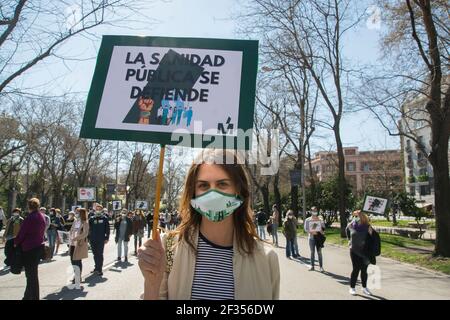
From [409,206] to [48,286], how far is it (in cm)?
3049

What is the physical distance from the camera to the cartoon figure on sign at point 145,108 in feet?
9.63

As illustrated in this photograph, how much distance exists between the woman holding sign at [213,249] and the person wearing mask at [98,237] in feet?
31.5

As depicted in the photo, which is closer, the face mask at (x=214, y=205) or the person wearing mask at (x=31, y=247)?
the face mask at (x=214, y=205)

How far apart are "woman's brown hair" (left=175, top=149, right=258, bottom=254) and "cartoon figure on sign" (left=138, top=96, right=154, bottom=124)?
1.64ft

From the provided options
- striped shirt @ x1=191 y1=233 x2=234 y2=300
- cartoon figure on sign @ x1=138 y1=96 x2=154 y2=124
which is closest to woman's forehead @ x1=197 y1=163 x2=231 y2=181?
striped shirt @ x1=191 y1=233 x2=234 y2=300

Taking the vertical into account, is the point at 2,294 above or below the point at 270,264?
below

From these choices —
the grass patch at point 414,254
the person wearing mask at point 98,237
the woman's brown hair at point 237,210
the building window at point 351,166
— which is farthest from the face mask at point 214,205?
the building window at point 351,166

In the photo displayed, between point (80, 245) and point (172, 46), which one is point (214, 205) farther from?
point (80, 245)

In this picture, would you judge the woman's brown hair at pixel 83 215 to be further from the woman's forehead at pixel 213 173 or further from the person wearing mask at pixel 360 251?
the woman's forehead at pixel 213 173

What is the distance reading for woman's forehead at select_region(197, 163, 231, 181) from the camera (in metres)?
2.75

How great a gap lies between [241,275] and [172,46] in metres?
1.76

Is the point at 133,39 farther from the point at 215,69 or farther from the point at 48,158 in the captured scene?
the point at 48,158
